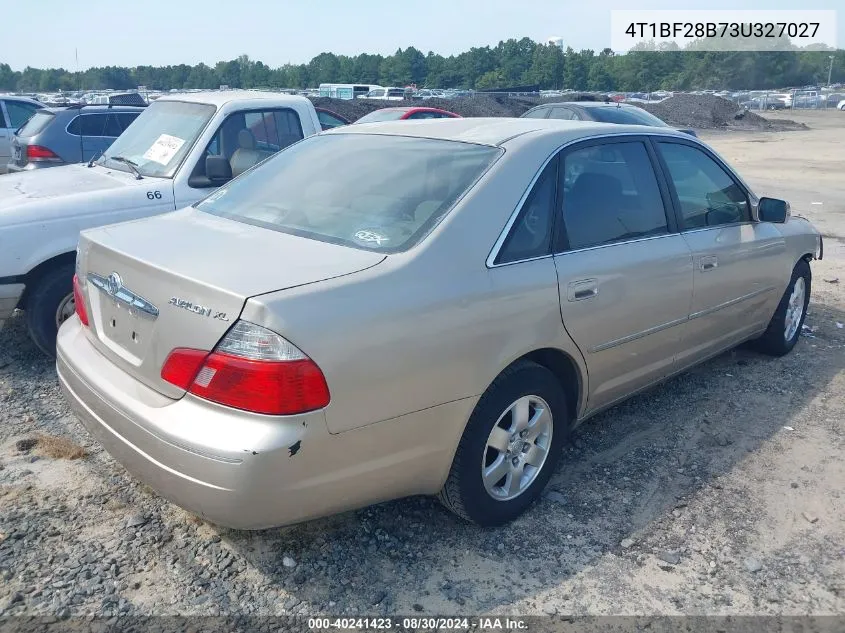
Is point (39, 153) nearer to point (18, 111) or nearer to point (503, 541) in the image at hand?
point (18, 111)

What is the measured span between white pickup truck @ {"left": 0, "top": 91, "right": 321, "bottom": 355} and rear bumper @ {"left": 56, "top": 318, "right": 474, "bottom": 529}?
2076 mm

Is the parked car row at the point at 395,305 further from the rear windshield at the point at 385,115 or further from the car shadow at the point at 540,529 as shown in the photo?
the rear windshield at the point at 385,115

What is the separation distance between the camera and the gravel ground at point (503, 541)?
2.78 m

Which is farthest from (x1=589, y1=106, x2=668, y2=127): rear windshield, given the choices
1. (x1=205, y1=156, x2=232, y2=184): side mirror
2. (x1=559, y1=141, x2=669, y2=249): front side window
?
(x1=559, y1=141, x2=669, y2=249): front side window

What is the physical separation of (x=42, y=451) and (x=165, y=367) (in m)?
1.64

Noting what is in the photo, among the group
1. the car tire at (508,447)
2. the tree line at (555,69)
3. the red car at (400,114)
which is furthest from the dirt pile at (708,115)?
the tree line at (555,69)

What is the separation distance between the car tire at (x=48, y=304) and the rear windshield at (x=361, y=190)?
160cm

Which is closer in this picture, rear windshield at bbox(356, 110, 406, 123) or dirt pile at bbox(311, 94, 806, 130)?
rear windshield at bbox(356, 110, 406, 123)

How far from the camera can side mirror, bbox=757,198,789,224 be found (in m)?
4.69

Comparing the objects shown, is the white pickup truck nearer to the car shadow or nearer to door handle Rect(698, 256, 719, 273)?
the car shadow

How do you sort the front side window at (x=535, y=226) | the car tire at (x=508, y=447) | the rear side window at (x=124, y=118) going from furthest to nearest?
the rear side window at (x=124, y=118) → the front side window at (x=535, y=226) → the car tire at (x=508, y=447)

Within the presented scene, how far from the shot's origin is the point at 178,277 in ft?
8.64

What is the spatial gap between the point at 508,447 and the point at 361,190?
4.32 ft

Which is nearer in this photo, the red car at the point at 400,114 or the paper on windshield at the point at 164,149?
the paper on windshield at the point at 164,149
